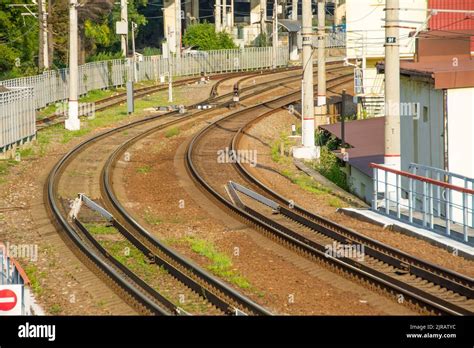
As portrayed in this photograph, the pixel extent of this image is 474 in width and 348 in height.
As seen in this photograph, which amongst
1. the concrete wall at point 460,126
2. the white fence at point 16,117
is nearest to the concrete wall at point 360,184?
the concrete wall at point 460,126

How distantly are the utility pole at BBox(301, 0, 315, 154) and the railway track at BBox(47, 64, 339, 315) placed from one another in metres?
5.85

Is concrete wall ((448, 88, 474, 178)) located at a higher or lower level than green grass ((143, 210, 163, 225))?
higher

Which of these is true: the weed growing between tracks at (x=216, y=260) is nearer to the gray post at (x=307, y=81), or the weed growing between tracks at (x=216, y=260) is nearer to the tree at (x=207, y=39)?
the gray post at (x=307, y=81)

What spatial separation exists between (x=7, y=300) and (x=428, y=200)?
35.6 ft

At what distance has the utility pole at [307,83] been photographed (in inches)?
1202

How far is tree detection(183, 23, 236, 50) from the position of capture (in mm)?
76688

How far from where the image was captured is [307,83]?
100 feet

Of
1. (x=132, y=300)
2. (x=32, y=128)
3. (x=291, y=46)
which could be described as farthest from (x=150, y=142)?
(x=291, y=46)

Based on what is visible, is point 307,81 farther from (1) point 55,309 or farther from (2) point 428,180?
(1) point 55,309

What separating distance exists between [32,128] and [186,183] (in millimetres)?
10404

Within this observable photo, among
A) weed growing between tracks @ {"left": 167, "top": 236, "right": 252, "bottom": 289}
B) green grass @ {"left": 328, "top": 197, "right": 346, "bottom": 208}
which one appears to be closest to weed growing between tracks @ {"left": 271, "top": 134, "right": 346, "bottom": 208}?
green grass @ {"left": 328, "top": 197, "right": 346, "bottom": 208}

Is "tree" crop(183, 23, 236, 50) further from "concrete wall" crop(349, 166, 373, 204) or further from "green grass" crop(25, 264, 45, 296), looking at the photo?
"green grass" crop(25, 264, 45, 296)

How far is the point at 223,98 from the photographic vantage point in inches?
1895

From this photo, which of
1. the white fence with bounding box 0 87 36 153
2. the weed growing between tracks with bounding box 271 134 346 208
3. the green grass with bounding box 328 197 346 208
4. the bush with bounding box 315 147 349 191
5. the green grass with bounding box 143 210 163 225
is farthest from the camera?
the white fence with bounding box 0 87 36 153
